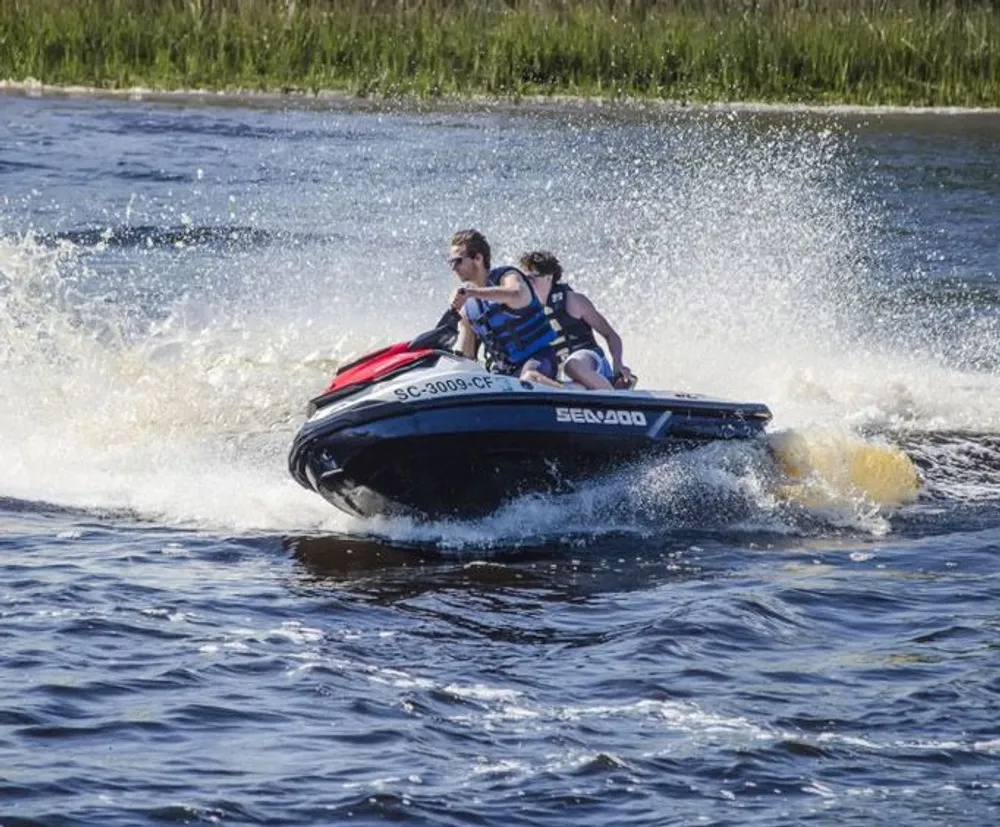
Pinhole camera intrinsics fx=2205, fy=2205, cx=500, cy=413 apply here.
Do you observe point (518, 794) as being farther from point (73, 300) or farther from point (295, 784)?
point (73, 300)

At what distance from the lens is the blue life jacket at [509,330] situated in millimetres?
11617

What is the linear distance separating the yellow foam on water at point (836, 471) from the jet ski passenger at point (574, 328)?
0.98 m

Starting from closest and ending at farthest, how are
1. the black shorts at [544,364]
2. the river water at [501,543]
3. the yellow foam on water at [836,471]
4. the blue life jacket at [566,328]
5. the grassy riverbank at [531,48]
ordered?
the river water at [501,543], the black shorts at [544,364], the blue life jacket at [566,328], the yellow foam on water at [836,471], the grassy riverbank at [531,48]

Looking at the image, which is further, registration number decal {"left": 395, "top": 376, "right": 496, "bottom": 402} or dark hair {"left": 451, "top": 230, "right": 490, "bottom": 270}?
dark hair {"left": 451, "top": 230, "right": 490, "bottom": 270}

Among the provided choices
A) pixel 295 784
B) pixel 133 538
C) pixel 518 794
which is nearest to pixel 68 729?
pixel 295 784

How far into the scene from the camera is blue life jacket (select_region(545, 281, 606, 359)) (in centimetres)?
1192

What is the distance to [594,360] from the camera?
11.8 meters

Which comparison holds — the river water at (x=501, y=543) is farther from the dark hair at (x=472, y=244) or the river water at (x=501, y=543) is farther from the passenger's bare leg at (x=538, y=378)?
the dark hair at (x=472, y=244)

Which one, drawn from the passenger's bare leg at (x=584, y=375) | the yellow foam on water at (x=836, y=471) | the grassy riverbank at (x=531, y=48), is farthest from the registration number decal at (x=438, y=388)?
the grassy riverbank at (x=531, y=48)

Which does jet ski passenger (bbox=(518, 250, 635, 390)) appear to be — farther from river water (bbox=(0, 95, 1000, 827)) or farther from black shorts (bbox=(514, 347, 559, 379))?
river water (bbox=(0, 95, 1000, 827))

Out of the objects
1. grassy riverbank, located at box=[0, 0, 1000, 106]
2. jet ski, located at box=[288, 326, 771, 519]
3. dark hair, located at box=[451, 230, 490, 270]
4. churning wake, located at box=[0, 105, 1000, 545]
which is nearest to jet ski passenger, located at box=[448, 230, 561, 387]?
dark hair, located at box=[451, 230, 490, 270]

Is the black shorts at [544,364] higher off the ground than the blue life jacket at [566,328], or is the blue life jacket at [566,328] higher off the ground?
the blue life jacket at [566,328]

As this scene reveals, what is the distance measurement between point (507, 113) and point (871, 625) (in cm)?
1861

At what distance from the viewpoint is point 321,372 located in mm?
16422
